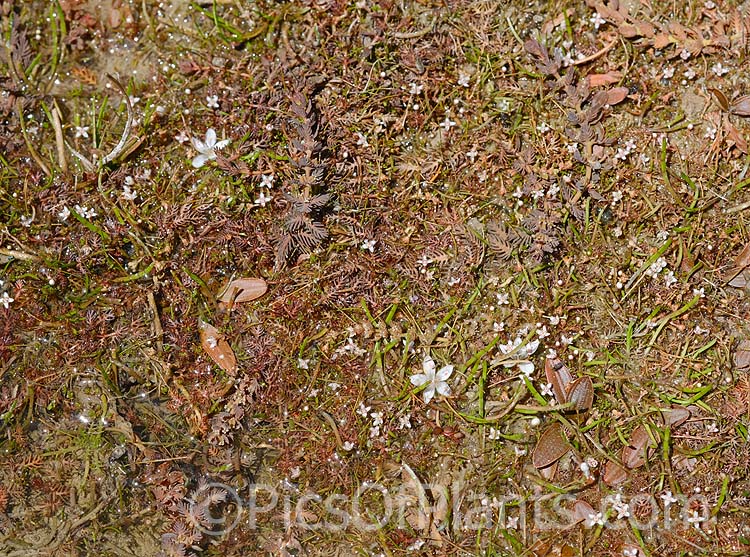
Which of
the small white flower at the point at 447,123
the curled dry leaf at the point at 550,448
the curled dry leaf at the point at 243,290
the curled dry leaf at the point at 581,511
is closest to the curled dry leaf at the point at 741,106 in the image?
the small white flower at the point at 447,123

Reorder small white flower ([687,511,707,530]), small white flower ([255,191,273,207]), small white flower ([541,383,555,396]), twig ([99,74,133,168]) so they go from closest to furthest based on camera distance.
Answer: small white flower ([687,511,707,530]) < small white flower ([541,383,555,396]) < small white flower ([255,191,273,207]) < twig ([99,74,133,168])

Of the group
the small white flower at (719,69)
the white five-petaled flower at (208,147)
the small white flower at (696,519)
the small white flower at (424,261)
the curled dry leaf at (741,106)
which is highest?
the small white flower at (719,69)

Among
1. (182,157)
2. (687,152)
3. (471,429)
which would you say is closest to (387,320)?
(471,429)

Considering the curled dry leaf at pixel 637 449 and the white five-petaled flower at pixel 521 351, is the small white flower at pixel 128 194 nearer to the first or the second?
the white five-petaled flower at pixel 521 351

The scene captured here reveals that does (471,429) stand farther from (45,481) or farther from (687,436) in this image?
(45,481)

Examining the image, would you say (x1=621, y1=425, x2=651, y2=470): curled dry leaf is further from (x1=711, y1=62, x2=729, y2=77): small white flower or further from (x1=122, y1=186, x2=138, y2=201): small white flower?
(x1=122, y1=186, x2=138, y2=201): small white flower

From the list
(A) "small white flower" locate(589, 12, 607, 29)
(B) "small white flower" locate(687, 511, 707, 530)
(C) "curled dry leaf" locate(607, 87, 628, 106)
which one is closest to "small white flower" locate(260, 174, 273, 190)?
(C) "curled dry leaf" locate(607, 87, 628, 106)
